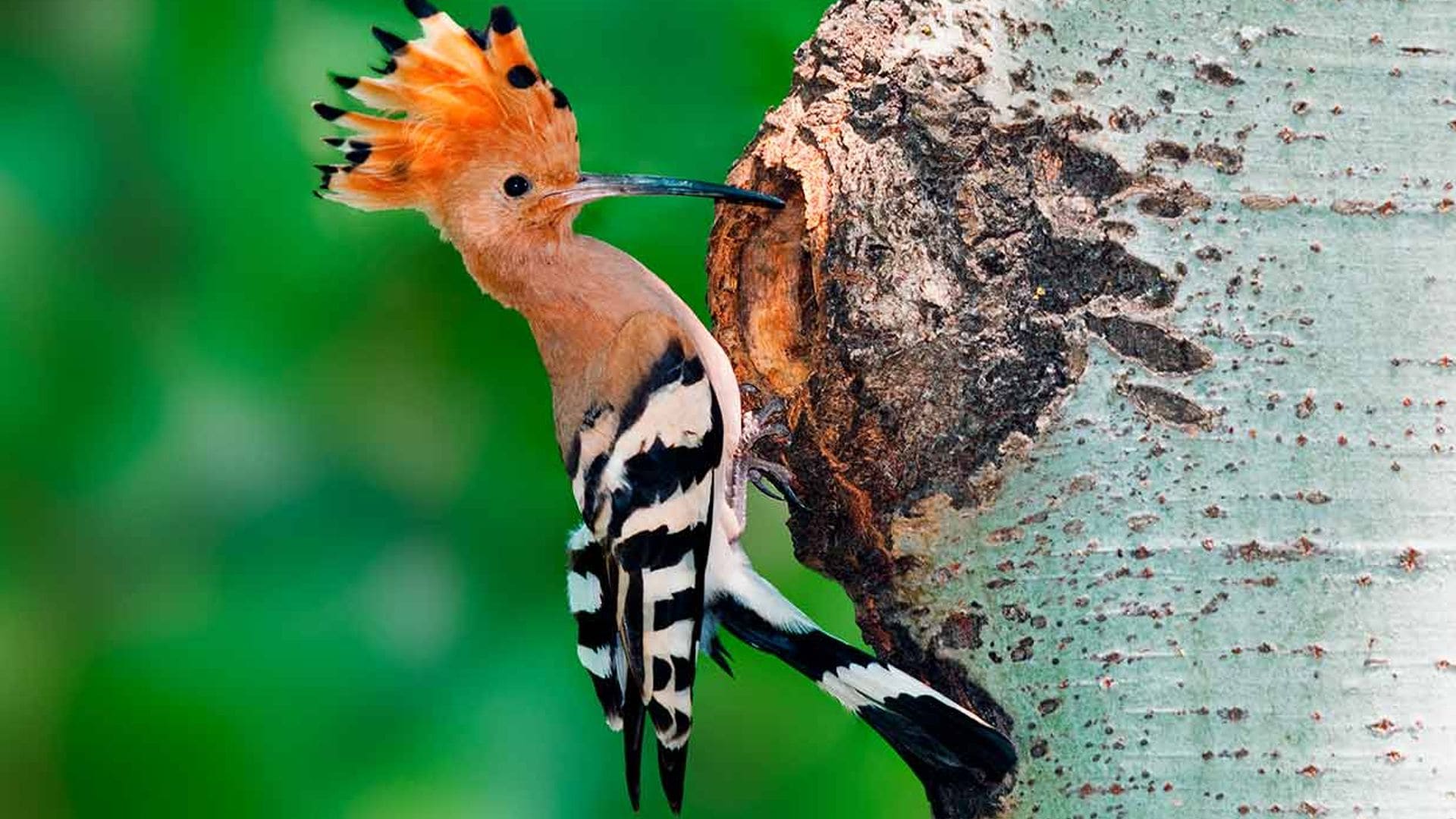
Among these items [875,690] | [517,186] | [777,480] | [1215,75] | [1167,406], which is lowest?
[875,690]

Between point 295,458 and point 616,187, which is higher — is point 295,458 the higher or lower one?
the lower one

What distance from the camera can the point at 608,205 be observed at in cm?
237

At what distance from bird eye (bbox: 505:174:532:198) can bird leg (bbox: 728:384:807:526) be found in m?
0.32

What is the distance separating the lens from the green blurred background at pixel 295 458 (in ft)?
7.22

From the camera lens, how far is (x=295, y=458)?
2.25m

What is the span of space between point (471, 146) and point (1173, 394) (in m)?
0.82

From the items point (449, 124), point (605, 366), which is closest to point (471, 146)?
point (449, 124)

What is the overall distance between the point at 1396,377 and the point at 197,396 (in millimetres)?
1560

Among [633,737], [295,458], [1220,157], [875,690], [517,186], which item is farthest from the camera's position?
[295,458]

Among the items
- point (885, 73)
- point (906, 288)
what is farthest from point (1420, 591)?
point (885, 73)

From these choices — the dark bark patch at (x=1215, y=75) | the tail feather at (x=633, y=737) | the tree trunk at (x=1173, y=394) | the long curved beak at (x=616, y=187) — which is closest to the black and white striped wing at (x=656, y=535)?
the tail feather at (x=633, y=737)

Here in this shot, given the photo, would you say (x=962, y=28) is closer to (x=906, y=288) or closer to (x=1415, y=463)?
(x=906, y=288)

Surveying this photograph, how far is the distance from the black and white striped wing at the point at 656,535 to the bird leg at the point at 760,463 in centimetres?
3

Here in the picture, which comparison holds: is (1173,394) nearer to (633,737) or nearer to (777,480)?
(777,480)
